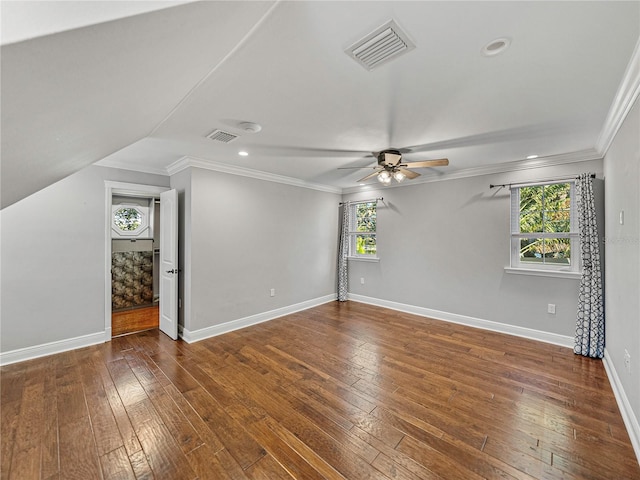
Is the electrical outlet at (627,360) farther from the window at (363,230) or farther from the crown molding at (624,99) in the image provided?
the window at (363,230)

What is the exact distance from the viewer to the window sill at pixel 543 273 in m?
3.49

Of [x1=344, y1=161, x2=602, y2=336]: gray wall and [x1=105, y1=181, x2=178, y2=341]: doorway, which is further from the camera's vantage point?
[x1=105, y1=181, x2=178, y2=341]: doorway

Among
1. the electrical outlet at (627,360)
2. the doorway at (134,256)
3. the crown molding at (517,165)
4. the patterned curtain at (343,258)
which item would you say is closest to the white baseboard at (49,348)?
the doorway at (134,256)

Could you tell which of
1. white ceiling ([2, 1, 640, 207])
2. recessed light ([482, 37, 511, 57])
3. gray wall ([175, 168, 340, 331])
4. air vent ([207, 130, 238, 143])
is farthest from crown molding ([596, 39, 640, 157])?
gray wall ([175, 168, 340, 331])

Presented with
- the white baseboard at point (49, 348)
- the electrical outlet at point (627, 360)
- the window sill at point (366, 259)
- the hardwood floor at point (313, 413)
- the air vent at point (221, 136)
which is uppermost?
the air vent at point (221, 136)

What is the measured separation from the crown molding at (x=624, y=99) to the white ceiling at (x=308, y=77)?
0.04 meters

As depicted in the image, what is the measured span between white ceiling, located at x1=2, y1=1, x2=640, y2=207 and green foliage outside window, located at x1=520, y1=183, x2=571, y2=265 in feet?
3.27

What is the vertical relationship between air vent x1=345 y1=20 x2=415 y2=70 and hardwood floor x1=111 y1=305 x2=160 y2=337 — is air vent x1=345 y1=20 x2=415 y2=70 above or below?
above

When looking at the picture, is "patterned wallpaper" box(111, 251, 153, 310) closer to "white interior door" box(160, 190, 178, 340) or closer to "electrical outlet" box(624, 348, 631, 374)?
"white interior door" box(160, 190, 178, 340)

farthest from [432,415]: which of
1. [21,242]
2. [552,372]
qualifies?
[21,242]

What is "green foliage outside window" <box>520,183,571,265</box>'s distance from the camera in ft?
12.0

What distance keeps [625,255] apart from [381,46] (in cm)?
260

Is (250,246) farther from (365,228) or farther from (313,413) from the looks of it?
(313,413)

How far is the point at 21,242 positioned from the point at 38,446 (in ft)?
7.79
